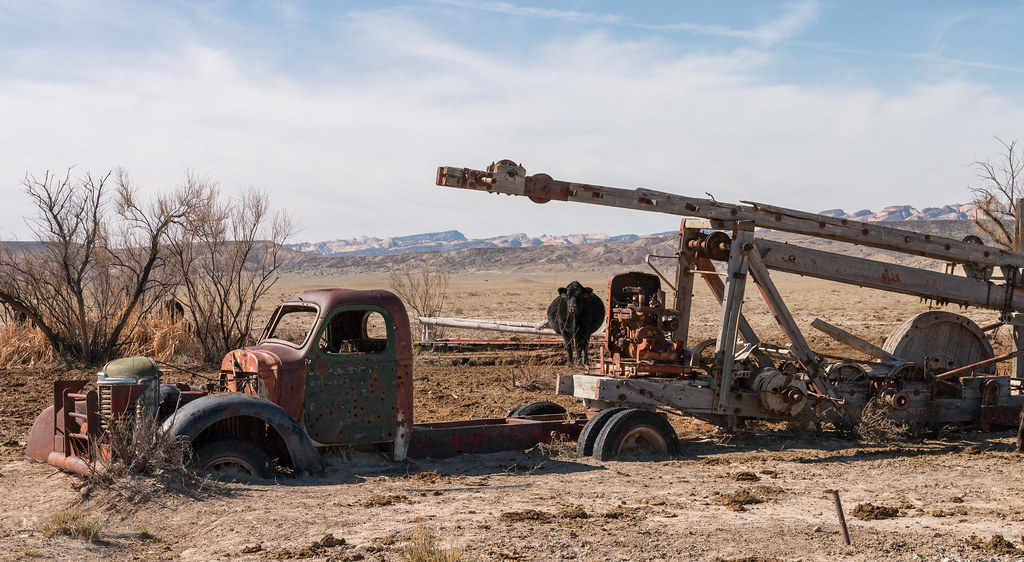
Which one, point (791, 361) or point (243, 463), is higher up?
point (791, 361)

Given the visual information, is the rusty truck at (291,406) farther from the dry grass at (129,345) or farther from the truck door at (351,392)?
the dry grass at (129,345)

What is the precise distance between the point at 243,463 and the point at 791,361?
604cm

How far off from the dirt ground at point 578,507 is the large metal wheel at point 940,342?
1167 mm

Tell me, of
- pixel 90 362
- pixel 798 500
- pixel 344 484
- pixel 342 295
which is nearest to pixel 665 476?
pixel 798 500

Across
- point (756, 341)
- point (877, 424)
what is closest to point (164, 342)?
point (756, 341)

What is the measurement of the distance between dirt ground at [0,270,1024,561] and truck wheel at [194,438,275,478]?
0.20m

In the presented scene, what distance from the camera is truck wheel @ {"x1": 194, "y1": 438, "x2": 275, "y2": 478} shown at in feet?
24.5

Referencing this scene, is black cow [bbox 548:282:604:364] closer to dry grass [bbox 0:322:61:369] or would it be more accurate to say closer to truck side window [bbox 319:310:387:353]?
truck side window [bbox 319:310:387:353]

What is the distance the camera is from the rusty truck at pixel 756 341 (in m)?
9.50

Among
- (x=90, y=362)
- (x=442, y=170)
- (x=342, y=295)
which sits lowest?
(x=90, y=362)

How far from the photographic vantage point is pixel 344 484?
7828 millimetres

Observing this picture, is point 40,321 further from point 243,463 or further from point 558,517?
point 558,517

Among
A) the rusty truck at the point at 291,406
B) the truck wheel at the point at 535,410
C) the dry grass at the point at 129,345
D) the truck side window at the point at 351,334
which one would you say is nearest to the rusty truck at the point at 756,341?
the truck wheel at the point at 535,410

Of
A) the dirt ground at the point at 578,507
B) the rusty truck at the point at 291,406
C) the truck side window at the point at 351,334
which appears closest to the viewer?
the dirt ground at the point at 578,507
